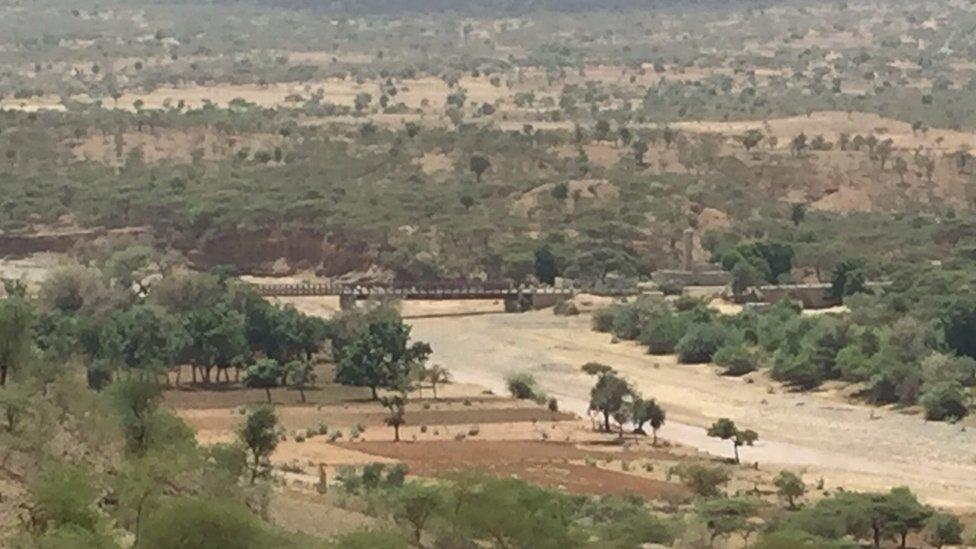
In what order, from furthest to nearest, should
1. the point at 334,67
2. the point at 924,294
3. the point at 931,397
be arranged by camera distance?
the point at 334,67
the point at 924,294
the point at 931,397

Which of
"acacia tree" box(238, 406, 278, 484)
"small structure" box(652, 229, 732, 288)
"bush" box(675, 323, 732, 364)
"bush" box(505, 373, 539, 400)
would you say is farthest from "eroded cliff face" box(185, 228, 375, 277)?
"acacia tree" box(238, 406, 278, 484)

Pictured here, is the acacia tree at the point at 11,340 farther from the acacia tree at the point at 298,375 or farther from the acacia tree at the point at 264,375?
the acacia tree at the point at 298,375

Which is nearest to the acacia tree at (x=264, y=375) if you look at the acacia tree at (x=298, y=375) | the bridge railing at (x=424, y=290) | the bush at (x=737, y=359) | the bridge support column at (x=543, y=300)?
the acacia tree at (x=298, y=375)

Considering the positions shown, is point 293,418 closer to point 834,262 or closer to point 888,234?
point 834,262

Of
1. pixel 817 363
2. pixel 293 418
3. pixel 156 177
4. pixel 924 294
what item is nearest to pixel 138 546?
pixel 293 418

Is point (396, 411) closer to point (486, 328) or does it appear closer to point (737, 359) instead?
point (737, 359)

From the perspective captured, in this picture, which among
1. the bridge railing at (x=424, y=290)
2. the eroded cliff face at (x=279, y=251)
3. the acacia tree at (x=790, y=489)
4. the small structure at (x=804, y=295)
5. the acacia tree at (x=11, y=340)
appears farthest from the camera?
the eroded cliff face at (x=279, y=251)

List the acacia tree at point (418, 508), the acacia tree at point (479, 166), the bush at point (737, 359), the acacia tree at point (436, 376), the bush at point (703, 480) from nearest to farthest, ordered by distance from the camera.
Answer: the acacia tree at point (418, 508) < the bush at point (703, 480) < the acacia tree at point (436, 376) < the bush at point (737, 359) < the acacia tree at point (479, 166)

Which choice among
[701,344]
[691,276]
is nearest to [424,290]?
[691,276]
